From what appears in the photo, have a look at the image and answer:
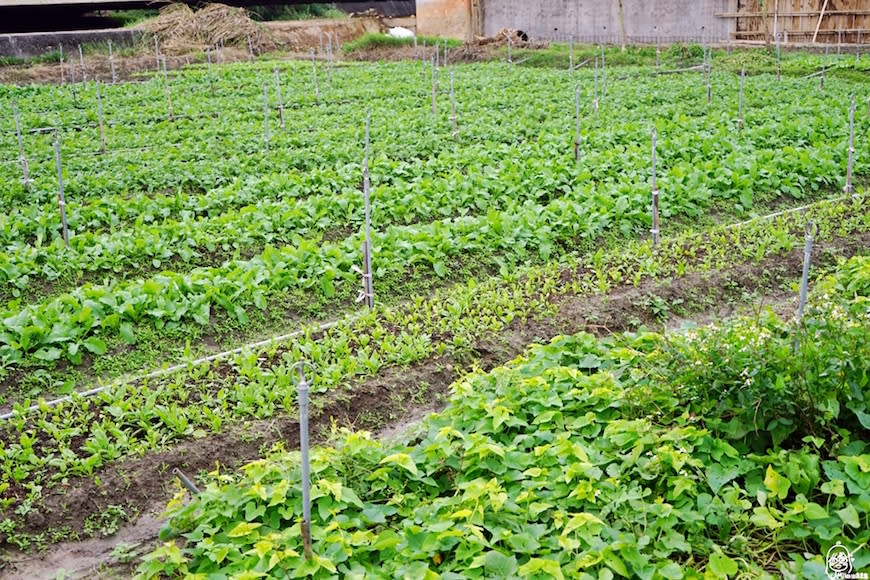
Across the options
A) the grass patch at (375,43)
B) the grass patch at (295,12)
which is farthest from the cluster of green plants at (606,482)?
the grass patch at (295,12)

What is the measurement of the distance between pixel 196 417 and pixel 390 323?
6.79 ft

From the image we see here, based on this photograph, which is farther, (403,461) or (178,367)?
(178,367)

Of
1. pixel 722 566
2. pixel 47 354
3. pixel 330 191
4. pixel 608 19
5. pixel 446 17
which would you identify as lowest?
pixel 722 566

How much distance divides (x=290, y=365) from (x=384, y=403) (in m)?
0.83

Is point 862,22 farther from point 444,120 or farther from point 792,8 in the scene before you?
point 444,120

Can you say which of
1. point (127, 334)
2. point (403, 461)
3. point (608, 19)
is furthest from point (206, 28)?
point (403, 461)

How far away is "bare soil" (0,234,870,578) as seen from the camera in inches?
215

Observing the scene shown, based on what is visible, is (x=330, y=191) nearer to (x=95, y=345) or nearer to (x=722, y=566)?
(x=95, y=345)

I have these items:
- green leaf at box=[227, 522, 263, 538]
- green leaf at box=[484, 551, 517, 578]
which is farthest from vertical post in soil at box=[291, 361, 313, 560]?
green leaf at box=[484, 551, 517, 578]

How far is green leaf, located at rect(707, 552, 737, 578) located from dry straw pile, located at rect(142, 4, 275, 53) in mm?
30806

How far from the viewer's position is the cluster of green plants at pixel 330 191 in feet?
27.2

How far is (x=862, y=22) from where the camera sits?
27.8 m

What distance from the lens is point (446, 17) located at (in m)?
38.2

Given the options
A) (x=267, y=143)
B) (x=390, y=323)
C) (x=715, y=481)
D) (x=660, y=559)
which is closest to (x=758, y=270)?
(x=390, y=323)
